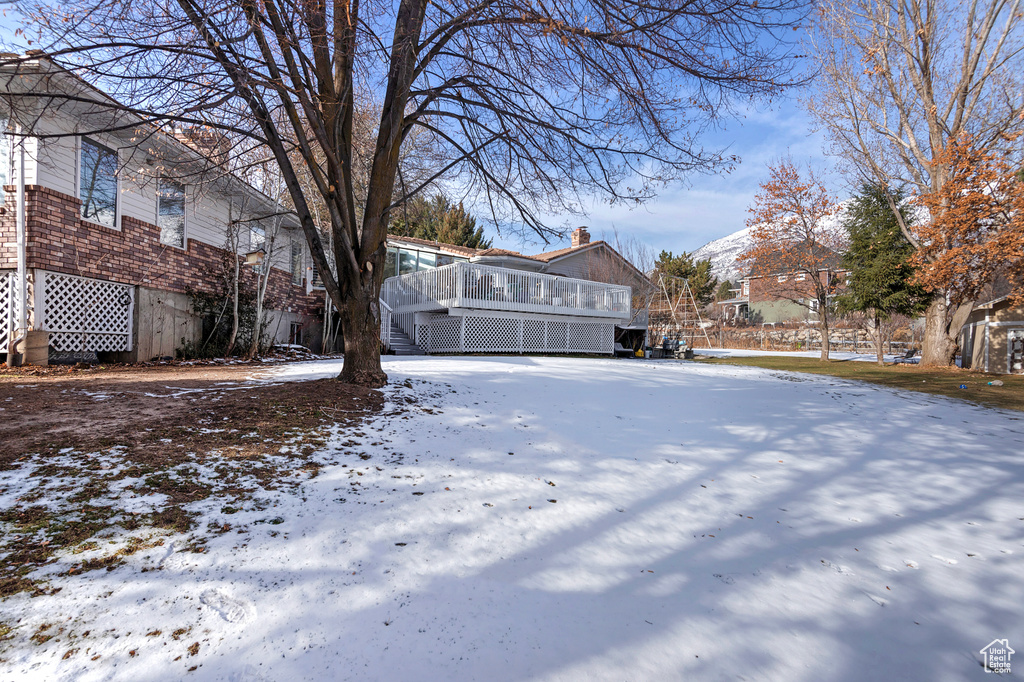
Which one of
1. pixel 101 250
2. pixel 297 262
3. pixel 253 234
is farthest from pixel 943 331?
pixel 101 250

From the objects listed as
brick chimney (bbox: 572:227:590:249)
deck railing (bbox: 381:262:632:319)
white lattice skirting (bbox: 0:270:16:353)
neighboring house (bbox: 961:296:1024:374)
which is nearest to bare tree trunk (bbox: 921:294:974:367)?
neighboring house (bbox: 961:296:1024:374)

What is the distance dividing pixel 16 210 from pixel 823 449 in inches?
458

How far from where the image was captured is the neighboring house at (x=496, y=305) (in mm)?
14359

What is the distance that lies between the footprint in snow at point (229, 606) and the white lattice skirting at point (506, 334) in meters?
12.3

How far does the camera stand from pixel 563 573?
253 cm

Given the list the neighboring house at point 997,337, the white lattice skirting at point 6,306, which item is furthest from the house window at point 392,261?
the neighboring house at point 997,337

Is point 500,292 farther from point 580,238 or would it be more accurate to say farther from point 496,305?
point 580,238

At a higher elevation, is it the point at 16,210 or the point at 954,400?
the point at 16,210

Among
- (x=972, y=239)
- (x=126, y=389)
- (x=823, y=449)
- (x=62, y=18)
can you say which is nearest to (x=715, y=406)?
(x=823, y=449)

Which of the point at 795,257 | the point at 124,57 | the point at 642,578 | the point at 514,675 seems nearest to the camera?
the point at 514,675

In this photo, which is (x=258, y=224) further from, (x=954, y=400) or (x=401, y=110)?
(x=954, y=400)

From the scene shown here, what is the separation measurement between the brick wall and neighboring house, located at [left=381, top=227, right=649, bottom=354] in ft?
18.1

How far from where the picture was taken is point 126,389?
205 inches

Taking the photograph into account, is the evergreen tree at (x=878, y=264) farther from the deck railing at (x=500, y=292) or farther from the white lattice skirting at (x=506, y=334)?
the white lattice skirting at (x=506, y=334)
